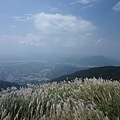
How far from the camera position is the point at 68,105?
22.4 feet

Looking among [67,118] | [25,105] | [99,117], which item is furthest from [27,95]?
[99,117]

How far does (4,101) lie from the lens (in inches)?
303

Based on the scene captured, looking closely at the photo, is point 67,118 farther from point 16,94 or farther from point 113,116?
point 16,94

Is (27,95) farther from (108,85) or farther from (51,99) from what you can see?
(108,85)

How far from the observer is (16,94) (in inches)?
345

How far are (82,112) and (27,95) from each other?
2.91 metres

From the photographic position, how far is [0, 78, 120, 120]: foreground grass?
588cm

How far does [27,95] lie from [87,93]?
68.1 inches

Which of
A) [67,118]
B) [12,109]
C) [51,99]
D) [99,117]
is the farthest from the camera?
[51,99]

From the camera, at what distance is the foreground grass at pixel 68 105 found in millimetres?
5883

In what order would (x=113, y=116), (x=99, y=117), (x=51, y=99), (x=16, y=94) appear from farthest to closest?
(x=16, y=94) → (x=51, y=99) → (x=113, y=116) → (x=99, y=117)

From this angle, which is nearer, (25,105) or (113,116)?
(113,116)

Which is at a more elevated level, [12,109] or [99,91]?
[99,91]

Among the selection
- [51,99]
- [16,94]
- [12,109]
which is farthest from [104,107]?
[16,94]
